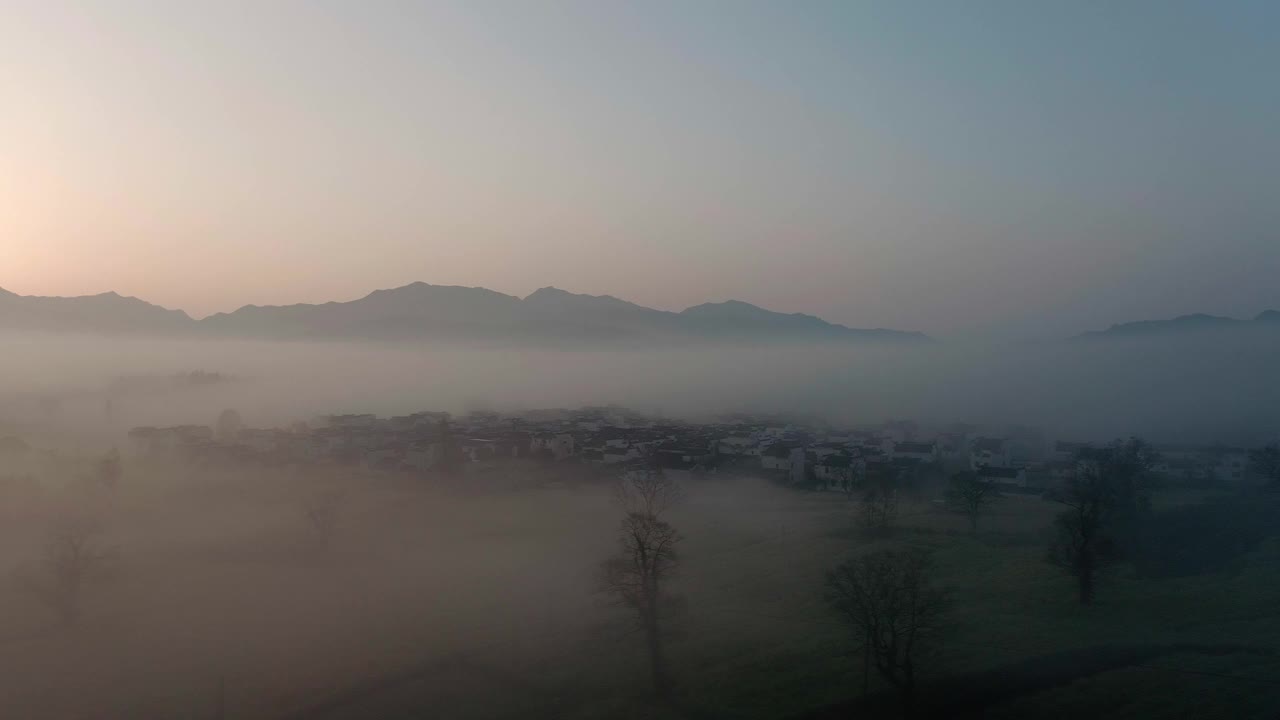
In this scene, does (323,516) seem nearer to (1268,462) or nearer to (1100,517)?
(1100,517)

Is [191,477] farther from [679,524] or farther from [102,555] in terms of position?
[679,524]

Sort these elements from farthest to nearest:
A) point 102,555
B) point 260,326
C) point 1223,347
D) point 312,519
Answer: point 260,326 < point 1223,347 < point 312,519 < point 102,555

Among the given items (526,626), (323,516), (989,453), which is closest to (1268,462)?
(989,453)

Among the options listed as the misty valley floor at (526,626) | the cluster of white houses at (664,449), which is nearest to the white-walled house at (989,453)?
the cluster of white houses at (664,449)

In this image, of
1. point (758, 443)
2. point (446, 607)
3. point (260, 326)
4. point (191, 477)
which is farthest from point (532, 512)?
point (260, 326)

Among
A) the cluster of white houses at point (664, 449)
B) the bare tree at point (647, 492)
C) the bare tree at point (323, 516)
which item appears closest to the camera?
the bare tree at point (323, 516)

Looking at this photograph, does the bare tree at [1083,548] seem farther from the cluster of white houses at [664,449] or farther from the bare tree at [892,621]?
the cluster of white houses at [664,449]
